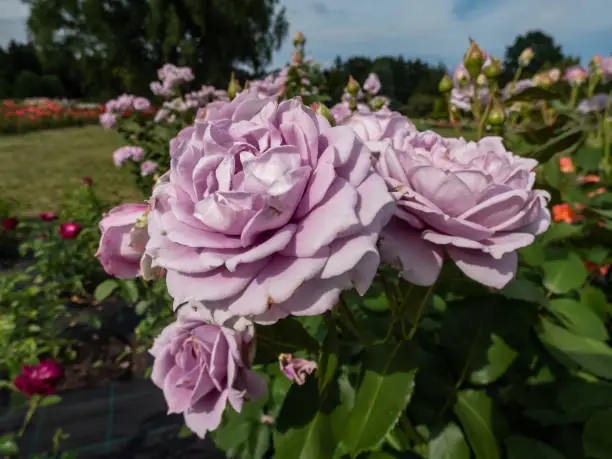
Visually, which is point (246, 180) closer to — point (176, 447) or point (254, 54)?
point (176, 447)

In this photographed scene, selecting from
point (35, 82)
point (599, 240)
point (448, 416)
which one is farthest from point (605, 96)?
point (35, 82)

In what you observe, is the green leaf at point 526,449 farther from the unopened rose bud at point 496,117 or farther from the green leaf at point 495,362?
the unopened rose bud at point 496,117

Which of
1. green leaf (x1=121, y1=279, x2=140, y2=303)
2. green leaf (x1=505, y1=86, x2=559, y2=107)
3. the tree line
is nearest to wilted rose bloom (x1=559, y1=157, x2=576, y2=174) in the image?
green leaf (x1=505, y1=86, x2=559, y2=107)

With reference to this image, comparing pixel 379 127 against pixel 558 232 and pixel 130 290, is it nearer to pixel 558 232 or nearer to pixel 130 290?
pixel 558 232

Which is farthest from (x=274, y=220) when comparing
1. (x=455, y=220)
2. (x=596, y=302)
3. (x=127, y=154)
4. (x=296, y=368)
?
(x=127, y=154)

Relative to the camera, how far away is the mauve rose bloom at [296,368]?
24.5 inches

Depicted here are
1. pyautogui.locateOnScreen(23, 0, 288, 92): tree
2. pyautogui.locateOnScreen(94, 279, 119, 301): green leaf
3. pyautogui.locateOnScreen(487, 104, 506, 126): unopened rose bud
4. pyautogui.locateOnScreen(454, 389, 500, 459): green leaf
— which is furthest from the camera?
pyautogui.locateOnScreen(23, 0, 288, 92): tree

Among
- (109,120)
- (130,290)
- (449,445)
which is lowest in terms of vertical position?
(130,290)

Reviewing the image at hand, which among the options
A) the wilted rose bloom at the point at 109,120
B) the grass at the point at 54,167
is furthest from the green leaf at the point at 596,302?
the grass at the point at 54,167

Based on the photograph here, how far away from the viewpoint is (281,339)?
1.91ft

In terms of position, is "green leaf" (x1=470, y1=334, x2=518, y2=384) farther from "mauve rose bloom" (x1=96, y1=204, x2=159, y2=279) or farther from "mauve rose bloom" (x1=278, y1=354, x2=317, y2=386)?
"mauve rose bloom" (x1=96, y1=204, x2=159, y2=279)

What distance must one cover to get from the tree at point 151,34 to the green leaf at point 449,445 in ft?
46.2

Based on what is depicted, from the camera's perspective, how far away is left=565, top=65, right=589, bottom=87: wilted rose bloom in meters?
1.71

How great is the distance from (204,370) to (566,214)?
3.39ft
